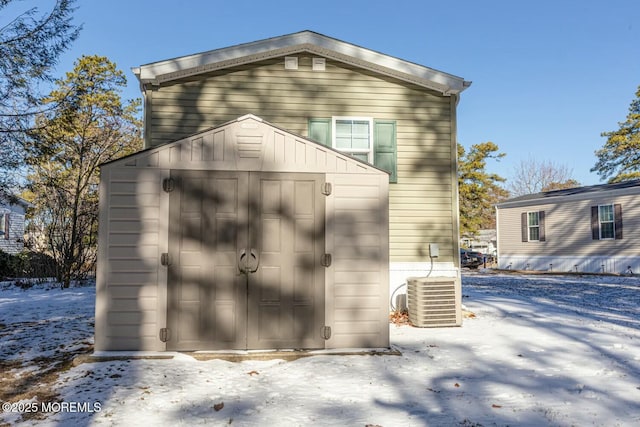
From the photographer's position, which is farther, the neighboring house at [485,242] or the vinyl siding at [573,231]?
the neighboring house at [485,242]

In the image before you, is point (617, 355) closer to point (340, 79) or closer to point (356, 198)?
point (356, 198)

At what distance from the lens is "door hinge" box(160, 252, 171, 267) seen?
17.8ft

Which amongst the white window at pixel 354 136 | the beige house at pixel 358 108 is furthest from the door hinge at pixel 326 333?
the white window at pixel 354 136

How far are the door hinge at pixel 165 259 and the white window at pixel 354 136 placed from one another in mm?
4219

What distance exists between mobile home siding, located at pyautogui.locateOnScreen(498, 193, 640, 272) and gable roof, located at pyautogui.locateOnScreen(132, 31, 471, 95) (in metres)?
15.1

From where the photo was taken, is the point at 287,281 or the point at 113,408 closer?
the point at 113,408

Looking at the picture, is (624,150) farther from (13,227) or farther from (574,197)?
(13,227)

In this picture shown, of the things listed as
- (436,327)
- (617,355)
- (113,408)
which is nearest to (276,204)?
(113,408)

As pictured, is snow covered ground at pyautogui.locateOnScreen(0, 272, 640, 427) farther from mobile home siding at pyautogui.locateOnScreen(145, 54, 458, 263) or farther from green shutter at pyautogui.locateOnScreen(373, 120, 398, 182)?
green shutter at pyautogui.locateOnScreen(373, 120, 398, 182)

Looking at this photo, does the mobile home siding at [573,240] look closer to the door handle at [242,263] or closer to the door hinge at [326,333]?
the door hinge at [326,333]

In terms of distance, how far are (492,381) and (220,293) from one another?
128 inches

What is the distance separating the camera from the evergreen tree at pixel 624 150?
29391 mm

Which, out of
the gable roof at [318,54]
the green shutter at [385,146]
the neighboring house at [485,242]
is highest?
the gable roof at [318,54]

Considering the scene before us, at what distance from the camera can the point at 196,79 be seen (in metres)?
8.47
